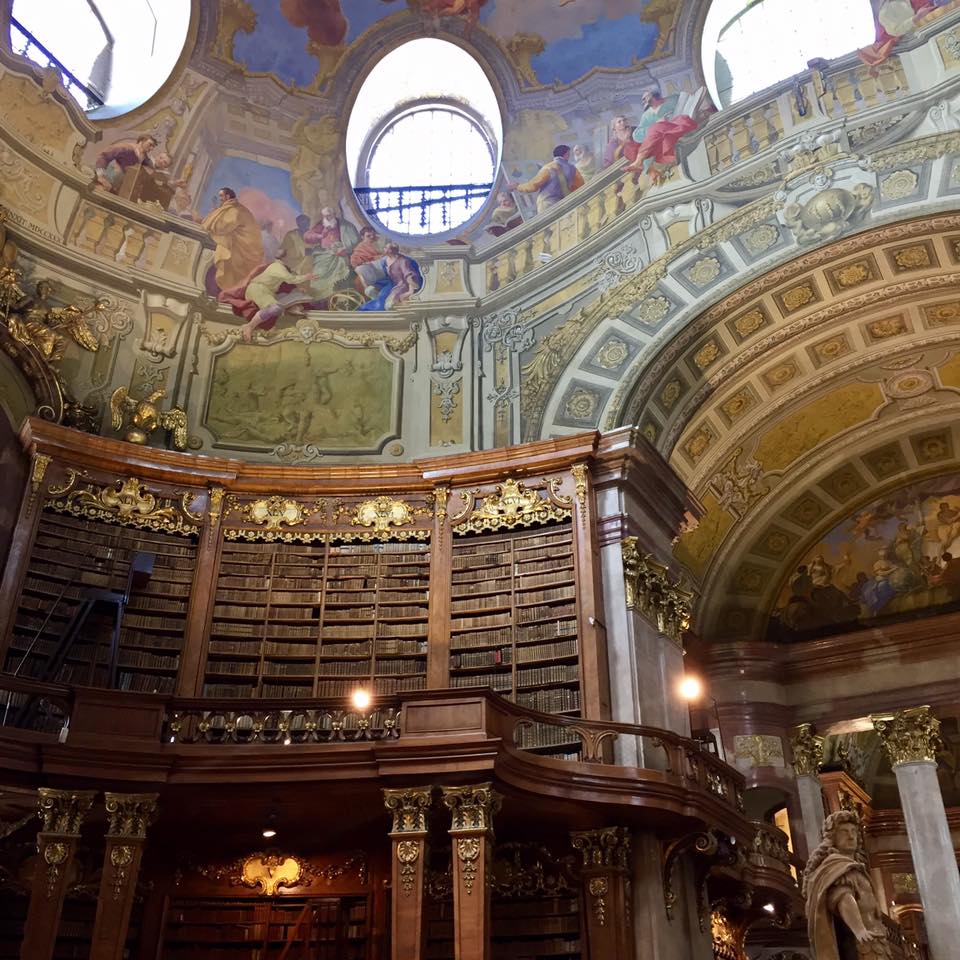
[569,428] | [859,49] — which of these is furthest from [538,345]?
[859,49]

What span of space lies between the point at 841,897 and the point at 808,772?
8.42 meters

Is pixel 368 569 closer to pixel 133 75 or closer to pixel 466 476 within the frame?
pixel 466 476

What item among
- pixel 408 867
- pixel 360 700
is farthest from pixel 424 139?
pixel 408 867

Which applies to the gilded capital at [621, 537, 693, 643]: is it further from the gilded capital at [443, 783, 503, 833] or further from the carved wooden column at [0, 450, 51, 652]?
the carved wooden column at [0, 450, 51, 652]

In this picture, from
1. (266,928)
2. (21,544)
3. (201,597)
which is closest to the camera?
(266,928)

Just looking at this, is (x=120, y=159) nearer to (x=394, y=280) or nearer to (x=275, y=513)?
(x=394, y=280)

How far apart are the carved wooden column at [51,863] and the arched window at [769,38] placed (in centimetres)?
1231

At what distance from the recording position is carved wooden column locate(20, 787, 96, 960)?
934 cm

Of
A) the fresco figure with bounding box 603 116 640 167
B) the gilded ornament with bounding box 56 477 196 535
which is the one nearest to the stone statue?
the gilded ornament with bounding box 56 477 196 535

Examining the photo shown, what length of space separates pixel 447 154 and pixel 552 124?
203 centimetres

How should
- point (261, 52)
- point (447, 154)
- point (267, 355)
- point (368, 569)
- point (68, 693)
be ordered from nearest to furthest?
1. point (68, 693)
2. point (368, 569)
3. point (267, 355)
4. point (261, 52)
5. point (447, 154)

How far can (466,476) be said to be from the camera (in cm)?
1393

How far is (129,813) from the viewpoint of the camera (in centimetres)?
1008

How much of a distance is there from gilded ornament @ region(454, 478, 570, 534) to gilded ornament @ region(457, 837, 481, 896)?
4680 millimetres
